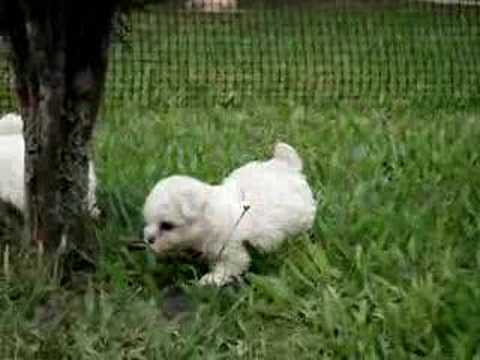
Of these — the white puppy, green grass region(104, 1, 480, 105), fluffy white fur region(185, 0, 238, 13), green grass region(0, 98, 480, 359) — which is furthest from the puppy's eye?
fluffy white fur region(185, 0, 238, 13)

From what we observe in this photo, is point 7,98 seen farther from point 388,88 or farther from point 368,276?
point 368,276

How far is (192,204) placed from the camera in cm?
374

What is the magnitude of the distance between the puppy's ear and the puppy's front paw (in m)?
0.22

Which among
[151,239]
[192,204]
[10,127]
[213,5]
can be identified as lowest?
[151,239]

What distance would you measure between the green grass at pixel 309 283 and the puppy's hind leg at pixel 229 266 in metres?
0.05

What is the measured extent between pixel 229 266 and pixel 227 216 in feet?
0.55

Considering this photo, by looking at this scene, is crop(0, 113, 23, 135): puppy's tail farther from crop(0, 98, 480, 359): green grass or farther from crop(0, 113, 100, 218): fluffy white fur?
crop(0, 98, 480, 359): green grass

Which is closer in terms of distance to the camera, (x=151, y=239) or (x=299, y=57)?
(x=151, y=239)

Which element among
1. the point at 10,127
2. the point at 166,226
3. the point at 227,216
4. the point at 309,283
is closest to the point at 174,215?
the point at 166,226

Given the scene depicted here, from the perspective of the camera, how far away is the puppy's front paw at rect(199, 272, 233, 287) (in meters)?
3.80

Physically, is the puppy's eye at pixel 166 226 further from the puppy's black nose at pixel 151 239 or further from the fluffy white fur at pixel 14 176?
the fluffy white fur at pixel 14 176

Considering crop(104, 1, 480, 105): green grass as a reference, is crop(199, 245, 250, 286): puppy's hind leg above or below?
below

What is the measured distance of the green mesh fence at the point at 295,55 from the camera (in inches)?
327

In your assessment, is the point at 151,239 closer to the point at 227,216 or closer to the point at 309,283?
the point at 227,216
